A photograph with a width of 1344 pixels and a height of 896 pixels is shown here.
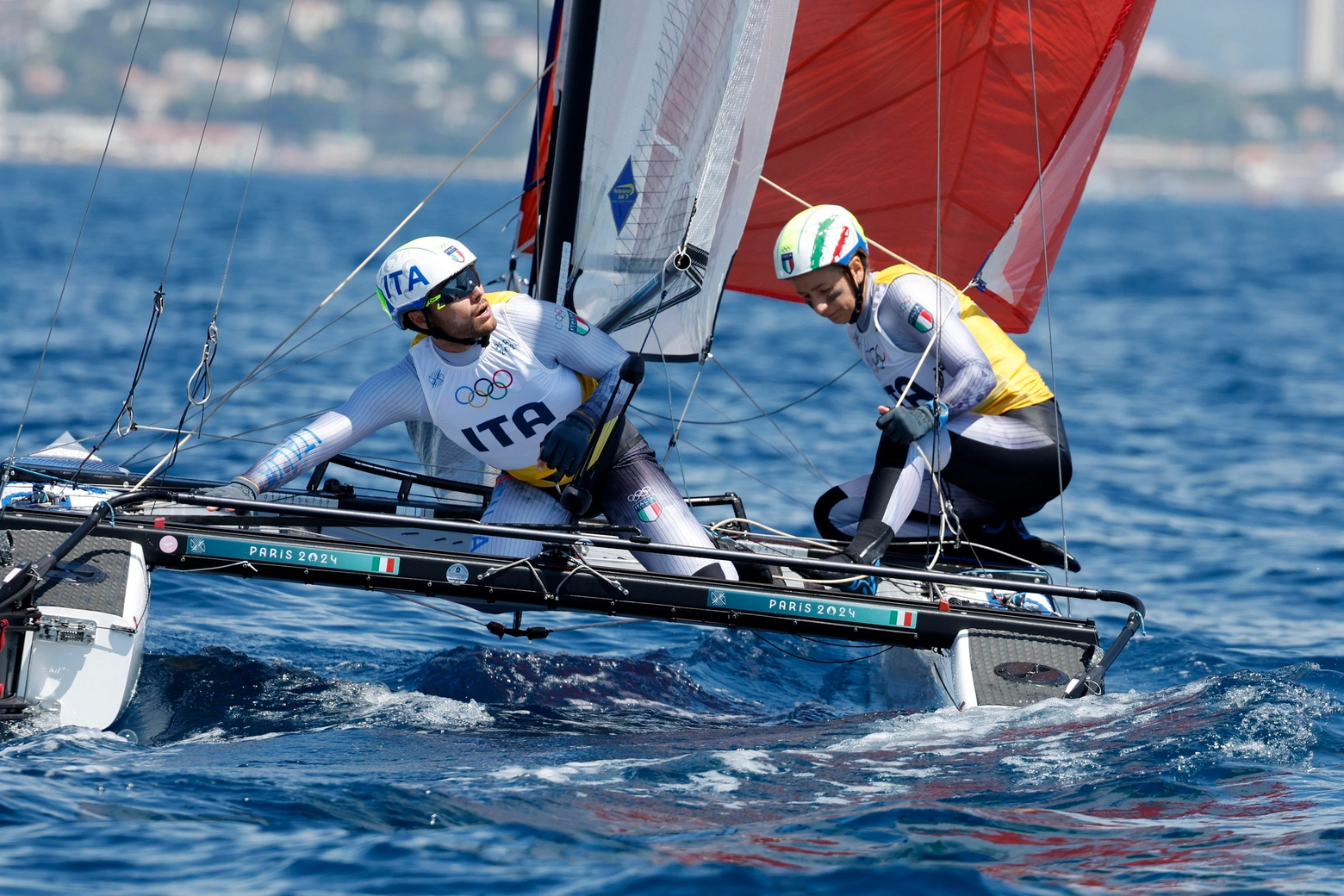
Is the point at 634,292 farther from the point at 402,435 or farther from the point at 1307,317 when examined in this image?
the point at 1307,317

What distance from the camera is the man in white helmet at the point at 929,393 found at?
5.82 meters

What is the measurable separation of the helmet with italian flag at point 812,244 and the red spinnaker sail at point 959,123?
2.22 meters

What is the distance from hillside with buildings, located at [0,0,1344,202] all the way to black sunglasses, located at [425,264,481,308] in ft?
320

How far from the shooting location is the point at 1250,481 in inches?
464

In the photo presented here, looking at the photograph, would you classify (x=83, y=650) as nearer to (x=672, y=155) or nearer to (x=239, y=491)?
(x=239, y=491)

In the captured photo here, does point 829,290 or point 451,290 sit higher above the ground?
point 829,290

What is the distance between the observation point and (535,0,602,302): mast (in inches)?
260

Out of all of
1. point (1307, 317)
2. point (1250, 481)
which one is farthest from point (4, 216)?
point (1250, 481)

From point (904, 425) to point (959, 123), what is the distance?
3.09 metres

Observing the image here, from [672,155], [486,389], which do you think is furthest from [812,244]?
[486,389]

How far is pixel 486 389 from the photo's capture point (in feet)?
18.2

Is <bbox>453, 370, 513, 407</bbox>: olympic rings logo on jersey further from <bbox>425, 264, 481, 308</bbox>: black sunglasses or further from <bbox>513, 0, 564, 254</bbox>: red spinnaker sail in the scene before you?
<bbox>513, 0, 564, 254</bbox>: red spinnaker sail

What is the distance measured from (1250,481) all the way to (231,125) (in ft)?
381

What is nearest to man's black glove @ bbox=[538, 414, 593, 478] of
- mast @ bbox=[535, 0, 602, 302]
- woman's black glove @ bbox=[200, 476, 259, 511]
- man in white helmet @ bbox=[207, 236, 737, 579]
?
man in white helmet @ bbox=[207, 236, 737, 579]
